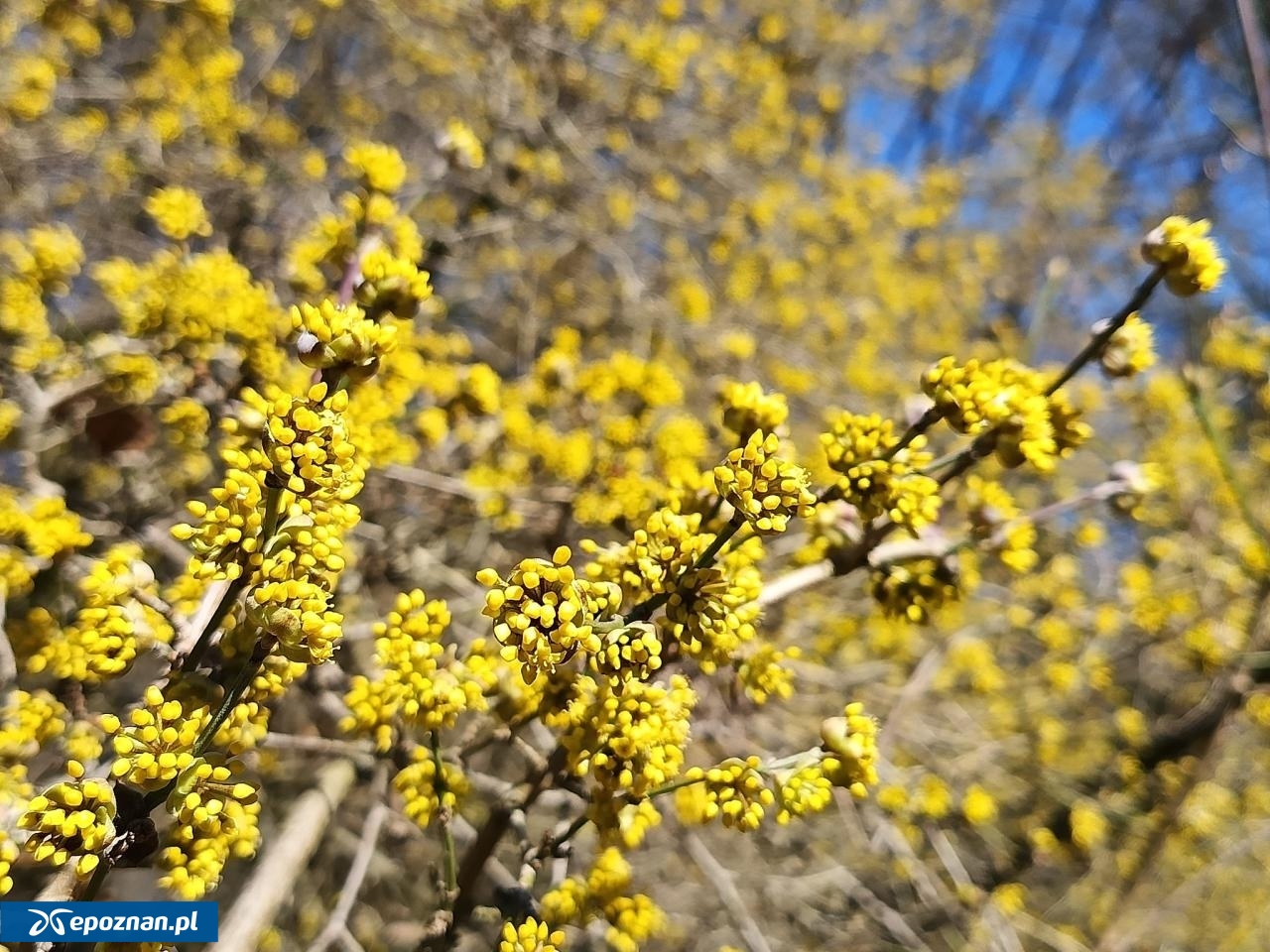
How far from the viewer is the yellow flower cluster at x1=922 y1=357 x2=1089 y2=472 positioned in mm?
1127

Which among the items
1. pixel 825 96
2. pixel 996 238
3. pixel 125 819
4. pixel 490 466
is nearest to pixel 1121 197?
pixel 996 238

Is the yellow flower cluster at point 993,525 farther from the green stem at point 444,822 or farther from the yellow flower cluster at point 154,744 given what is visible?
the yellow flower cluster at point 154,744

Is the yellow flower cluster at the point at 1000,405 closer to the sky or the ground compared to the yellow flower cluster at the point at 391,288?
closer to the ground

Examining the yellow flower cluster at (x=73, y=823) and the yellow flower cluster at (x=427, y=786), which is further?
the yellow flower cluster at (x=427, y=786)

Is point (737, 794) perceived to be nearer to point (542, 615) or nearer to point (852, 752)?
point (852, 752)

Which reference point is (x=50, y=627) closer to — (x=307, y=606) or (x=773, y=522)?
(x=307, y=606)

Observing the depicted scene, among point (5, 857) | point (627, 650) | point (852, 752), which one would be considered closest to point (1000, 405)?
point (852, 752)

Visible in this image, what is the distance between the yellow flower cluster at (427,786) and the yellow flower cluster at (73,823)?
0.41 m

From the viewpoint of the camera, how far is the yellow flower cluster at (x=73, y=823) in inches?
31.6

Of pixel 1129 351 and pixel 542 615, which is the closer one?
pixel 542 615

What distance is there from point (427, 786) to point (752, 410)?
756 mm

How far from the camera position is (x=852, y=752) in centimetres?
105

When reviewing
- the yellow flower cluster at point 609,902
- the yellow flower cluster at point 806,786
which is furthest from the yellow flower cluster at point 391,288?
the yellow flower cluster at point 609,902

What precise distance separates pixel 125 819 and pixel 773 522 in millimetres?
767
